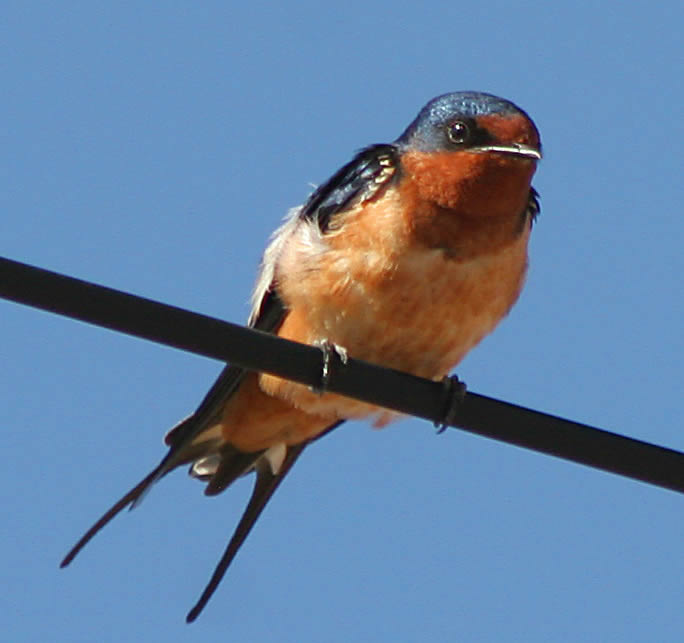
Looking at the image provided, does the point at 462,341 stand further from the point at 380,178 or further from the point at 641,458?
the point at 641,458

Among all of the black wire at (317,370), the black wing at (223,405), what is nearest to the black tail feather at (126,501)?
the black wing at (223,405)

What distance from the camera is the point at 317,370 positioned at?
10.5ft

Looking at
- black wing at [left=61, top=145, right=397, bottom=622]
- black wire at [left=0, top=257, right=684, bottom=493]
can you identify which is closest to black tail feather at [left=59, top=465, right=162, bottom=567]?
black wing at [left=61, top=145, right=397, bottom=622]

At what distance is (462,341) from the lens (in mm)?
4617

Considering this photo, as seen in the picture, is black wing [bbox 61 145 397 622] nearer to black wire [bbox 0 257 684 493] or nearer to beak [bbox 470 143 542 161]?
beak [bbox 470 143 542 161]

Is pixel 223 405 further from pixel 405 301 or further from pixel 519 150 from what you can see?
pixel 519 150

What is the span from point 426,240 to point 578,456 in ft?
5.22

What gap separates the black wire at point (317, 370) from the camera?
105 inches

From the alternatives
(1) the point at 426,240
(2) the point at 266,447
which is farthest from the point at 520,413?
(2) the point at 266,447

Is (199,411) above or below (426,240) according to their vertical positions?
below

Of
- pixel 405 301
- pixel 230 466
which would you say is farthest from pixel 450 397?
pixel 230 466

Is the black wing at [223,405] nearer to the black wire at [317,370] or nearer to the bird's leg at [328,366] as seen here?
the bird's leg at [328,366]

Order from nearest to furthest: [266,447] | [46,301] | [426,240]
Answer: [46,301], [426,240], [266,447]

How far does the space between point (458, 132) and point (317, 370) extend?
1653 millimetres
